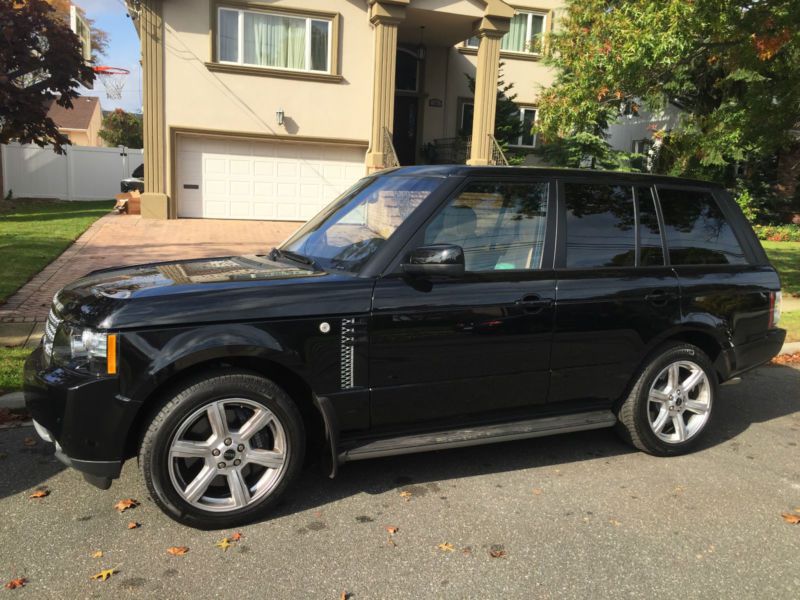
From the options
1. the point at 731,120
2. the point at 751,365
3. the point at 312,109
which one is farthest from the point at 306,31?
the point at 751,365

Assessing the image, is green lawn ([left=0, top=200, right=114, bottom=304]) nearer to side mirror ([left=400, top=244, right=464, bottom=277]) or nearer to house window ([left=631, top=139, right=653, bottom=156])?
side mirror ([left=400, top=244, right=464, bottom=277])

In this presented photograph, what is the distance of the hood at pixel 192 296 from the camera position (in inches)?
124

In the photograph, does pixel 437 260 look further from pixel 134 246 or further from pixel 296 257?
pixel 134 246

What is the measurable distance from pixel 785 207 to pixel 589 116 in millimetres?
15171

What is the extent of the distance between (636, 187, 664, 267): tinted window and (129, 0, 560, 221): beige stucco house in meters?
13.1

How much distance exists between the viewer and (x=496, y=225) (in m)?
4.01

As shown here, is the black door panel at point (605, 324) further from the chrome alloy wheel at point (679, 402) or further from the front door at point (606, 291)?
the chrome alloy wheel at point (679, 402)

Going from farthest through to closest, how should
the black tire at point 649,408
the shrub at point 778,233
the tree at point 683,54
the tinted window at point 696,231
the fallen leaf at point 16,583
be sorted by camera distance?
the shrub at point 778,233 → the tree at point 683,54 → the tinted window at point 696,231 → the black tire at point 649,408 → the fallen leaf at point 16,583

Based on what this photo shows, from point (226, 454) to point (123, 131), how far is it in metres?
36.2

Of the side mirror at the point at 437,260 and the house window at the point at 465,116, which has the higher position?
the house window at the point at 465,116

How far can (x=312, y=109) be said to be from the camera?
17656mm

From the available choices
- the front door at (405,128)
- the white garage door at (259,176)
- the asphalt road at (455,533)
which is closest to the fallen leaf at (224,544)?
the asphalt road at (455,533)

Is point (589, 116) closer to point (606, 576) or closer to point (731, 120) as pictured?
point (731, 120)

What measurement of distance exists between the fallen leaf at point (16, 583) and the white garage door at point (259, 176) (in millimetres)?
15668
